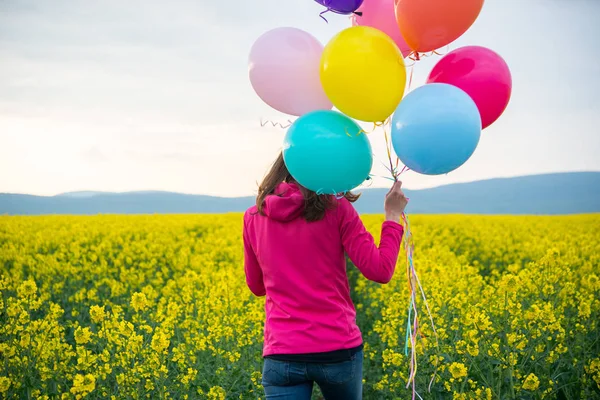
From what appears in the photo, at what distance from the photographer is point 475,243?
→ 38.8 feet

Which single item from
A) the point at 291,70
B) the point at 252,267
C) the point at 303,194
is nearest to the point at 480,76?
the point at 291,70

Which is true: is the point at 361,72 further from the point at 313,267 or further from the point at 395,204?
the point at 313,267

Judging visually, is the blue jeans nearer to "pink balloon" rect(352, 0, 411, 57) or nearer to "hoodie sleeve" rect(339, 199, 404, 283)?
"hoodie sleeve" rect(339, 199, 404, 283)

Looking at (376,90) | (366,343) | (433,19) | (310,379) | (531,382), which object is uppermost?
(433,19)

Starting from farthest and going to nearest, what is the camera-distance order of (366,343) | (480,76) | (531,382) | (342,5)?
1. (366,343)
2. (531,382)
3. (480,76)
4. (342,5)

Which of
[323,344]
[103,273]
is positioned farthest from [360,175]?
[103,273]

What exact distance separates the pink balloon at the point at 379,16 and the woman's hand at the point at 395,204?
0.82 m

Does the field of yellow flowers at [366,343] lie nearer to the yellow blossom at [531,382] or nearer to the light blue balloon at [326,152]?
the yellow blossom at [531,382]

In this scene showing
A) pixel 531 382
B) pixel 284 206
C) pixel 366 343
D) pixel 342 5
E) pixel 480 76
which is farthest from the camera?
pixel 366 343

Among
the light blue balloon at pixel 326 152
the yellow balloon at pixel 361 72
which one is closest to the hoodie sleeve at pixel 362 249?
the light blue balloon at pixel 326 152

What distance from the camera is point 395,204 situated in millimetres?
2328

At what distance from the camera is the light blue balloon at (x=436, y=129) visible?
224 centimetres

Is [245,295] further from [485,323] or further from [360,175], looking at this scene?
[360,175]

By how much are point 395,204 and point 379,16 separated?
3.17 ft
